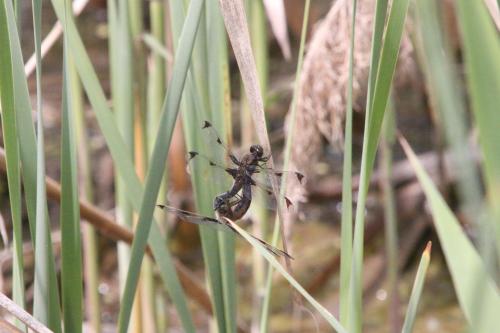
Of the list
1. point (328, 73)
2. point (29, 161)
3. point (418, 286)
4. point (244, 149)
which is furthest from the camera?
point (244, 149)

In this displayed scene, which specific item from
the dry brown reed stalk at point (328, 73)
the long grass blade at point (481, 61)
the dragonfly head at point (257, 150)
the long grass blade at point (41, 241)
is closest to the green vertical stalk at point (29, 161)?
the long grass blade at point (41, 241)

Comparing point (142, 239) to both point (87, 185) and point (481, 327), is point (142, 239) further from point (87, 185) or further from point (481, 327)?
point (87, 185)

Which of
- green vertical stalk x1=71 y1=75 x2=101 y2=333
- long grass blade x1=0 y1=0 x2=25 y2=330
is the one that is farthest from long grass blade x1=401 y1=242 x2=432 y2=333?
green vertical stalk x1=71 y1=75 x2=101 y2=333

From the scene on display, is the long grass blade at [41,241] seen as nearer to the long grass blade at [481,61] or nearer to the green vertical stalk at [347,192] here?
the green vertical stalk at [347,192]

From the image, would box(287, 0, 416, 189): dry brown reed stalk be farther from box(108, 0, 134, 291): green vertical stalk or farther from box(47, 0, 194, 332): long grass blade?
box(47, 0, 194, 332): long grass blade

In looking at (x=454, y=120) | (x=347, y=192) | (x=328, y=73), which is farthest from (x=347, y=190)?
(x=328, y=73)

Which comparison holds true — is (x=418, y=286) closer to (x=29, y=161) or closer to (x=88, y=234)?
(x=29, y=161)

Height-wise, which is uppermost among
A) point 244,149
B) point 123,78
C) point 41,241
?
point 244,149
